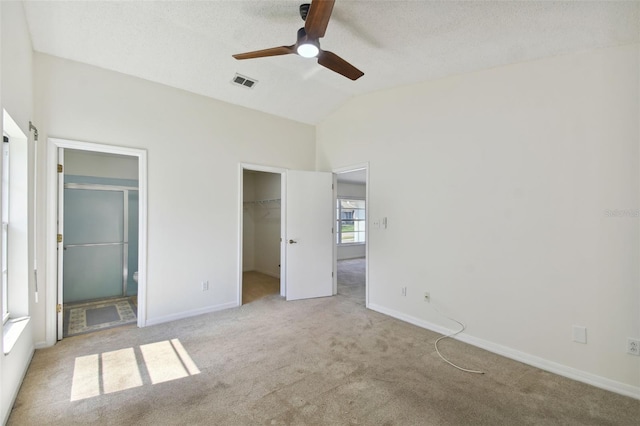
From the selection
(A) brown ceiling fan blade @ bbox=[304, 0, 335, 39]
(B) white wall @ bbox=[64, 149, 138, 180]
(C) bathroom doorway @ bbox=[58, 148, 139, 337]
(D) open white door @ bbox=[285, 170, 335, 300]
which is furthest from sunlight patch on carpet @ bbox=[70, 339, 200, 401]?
(B) white wall @ bbox=[64, 149, 138, 180]

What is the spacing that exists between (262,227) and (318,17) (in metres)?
5.28

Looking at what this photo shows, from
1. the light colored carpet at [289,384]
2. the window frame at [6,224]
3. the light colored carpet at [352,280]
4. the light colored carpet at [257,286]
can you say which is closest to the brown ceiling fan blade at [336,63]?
the light colored carpet at [289,384]

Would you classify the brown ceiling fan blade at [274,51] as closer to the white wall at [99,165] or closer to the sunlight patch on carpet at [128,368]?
the sunlight patch on carpet at [128,368]

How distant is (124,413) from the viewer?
1.90 metres

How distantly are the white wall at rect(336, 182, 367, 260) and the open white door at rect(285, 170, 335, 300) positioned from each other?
3.98 m

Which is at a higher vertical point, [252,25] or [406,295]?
[252,25]

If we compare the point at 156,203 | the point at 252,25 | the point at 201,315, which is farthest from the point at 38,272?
the point at 252,25

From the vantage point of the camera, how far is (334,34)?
2572 millimetres

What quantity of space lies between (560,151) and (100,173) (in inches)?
231

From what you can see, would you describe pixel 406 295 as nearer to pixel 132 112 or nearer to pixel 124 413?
pixel 124 413

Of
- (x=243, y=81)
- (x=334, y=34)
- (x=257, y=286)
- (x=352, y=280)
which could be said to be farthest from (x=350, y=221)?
(x=334, y=34)

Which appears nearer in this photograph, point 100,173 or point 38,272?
point 38,272

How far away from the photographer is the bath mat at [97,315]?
3.30 m

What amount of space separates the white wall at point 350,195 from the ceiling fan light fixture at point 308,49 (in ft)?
21.2
